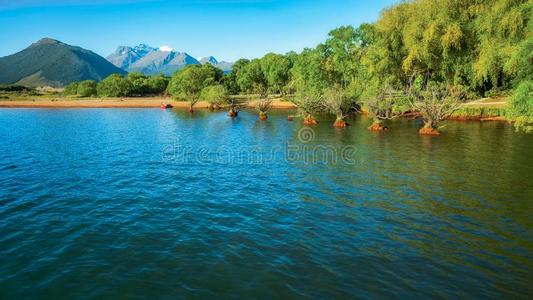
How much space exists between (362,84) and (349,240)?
63.5m

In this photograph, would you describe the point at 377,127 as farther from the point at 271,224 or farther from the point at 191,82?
the point at 191,82

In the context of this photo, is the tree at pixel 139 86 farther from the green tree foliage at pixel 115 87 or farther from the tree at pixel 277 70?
the tree at pixel 277 70

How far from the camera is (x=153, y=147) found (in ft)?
154

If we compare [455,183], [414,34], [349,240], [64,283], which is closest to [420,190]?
[455,183]

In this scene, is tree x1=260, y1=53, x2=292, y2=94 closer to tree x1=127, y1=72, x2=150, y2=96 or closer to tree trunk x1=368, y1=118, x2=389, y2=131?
tree x1=127, y1=72, x2=150, y2=96

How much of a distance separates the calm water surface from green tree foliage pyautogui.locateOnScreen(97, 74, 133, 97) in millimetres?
135535

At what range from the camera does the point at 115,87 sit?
164750mm

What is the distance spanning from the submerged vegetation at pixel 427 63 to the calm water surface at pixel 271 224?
12.0 m

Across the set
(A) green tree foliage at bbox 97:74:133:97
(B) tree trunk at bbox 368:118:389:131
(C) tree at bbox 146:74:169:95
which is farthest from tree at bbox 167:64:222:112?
(B) tree trunk at bbox 368:118:389:131

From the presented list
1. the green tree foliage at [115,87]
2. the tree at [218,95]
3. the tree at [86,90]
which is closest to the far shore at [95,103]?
the green tree foliage at [115,87]

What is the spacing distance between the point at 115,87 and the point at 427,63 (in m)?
140

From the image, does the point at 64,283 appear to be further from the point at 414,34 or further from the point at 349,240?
the point at 414,34

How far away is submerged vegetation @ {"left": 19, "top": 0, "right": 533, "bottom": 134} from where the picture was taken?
50219 millimetres

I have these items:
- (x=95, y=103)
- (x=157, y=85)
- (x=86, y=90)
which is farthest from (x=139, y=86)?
(x=95, y=103)
